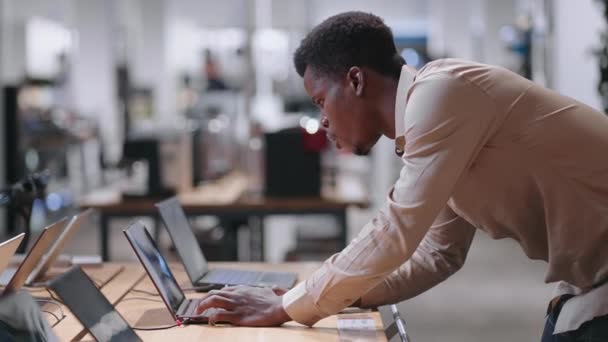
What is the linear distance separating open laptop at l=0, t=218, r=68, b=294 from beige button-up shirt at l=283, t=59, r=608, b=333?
69cm

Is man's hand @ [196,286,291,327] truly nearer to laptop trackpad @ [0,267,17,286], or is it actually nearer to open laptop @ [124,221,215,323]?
open laptop @ [124,221,215,323]

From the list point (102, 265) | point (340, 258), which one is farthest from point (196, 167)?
point (340, 258)

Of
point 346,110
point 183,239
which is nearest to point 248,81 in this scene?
point 183,239

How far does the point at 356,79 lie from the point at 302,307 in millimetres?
525

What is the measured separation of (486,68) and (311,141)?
10.7 ft

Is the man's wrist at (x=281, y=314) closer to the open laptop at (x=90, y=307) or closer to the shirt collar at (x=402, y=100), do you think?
the open laptop at (x=90, y=307)

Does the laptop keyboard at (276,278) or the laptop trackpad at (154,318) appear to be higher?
the laptop trackpad at (154,318)

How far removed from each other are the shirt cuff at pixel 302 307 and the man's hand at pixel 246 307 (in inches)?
1.0

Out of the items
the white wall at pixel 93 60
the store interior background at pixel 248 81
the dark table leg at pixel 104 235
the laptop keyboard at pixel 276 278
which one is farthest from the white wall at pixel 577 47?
the white wall at pixel 93 60

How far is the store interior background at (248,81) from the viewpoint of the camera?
6129 millimetres

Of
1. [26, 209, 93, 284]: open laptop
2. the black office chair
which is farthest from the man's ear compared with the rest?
[26, 209, 93, 284]: open laptop

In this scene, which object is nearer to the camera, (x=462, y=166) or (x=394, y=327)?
(x=462, y=166)

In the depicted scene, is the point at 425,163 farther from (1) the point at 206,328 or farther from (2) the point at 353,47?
(1) the point at 206,328

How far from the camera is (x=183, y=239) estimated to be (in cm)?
259
